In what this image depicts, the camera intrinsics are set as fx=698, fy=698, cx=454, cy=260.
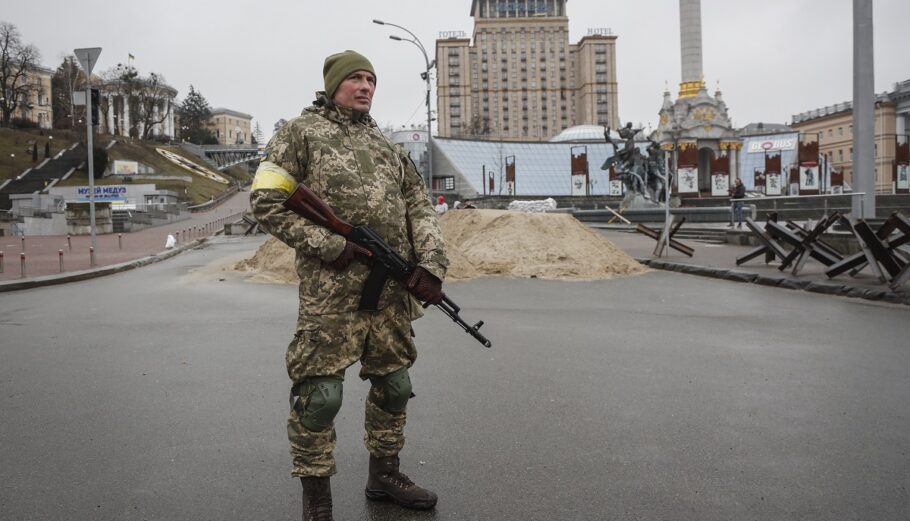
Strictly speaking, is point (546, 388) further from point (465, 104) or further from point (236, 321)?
point (465, 104)

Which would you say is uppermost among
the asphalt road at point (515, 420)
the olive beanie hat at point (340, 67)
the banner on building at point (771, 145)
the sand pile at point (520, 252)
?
the banner on building at point (771, 145)

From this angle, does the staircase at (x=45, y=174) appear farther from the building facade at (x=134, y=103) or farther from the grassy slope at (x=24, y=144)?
the building facade at (x=134, y=103)

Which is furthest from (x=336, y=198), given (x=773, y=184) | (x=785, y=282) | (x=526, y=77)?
(x=526, y=77)

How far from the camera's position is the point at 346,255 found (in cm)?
298

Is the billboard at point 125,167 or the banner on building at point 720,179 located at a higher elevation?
the billboard at point 125,167

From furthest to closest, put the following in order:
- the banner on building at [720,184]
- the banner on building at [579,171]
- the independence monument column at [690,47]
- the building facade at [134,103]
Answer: the building facade at [134,103] < the banner on building at [579,171] < the independence monument column at [690,47] < the banner on building at [720,184]

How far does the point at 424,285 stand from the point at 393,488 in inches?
38.0

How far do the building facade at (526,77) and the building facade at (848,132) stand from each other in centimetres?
5310

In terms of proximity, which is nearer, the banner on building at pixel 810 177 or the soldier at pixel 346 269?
the soldier at pixel 346 269

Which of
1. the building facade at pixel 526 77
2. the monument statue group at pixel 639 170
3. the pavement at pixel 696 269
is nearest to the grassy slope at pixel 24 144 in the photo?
the pavement at pixel 696 269

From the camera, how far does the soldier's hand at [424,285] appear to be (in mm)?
3113

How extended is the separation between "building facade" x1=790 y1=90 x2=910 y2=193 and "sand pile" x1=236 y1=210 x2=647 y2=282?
193ft

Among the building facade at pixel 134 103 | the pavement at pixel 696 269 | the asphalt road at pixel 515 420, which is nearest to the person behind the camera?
the asphalt road at pixel 515 420

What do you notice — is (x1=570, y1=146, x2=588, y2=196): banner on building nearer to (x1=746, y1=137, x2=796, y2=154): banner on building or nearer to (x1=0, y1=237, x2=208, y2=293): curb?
(x1=746, y1=137, x2=796, y2=154): banner on building
